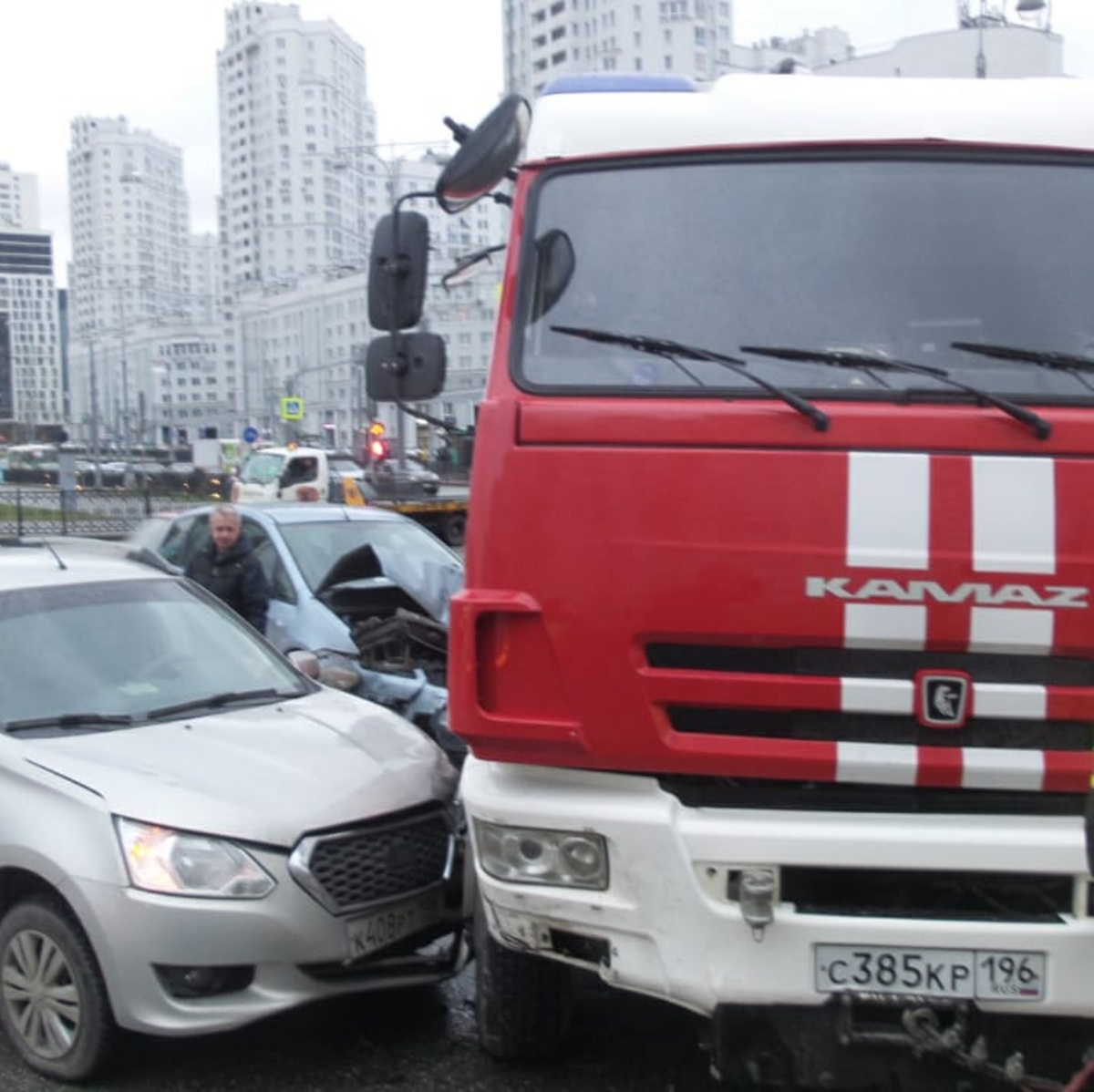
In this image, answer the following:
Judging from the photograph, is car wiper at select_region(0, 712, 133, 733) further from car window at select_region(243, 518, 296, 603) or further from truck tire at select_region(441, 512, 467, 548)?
truck tire at select_region(441, 512, 467, 548)

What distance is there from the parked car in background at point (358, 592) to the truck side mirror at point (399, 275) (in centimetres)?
160

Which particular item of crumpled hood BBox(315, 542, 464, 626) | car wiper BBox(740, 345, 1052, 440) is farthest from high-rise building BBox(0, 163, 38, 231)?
car wiper BBox(740, 345, 1052, 440)

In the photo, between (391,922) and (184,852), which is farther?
(391,922)

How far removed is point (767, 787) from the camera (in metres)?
3.51

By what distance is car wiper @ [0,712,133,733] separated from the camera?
4.79 m

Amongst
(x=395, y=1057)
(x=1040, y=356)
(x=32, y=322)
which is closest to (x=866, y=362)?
(x=1040, y=356)

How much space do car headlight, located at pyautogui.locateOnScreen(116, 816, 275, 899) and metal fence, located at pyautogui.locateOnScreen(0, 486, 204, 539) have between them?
24579 mm

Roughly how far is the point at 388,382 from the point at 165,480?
1554 inches

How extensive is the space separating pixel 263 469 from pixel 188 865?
25.4 metres

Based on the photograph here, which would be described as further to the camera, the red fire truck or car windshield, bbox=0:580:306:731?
car windshield, bbox=0:580:306:731

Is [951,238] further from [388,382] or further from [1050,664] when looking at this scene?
[388,382]

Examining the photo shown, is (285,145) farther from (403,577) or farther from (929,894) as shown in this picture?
(929,894)

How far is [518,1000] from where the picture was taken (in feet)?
14.1

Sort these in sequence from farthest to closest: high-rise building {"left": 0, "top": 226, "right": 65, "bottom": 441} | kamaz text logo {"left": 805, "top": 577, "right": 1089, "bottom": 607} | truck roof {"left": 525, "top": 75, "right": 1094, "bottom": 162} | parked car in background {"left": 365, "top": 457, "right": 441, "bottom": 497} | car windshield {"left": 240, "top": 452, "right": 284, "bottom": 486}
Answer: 1. high-rise building {"left": 0, "top": 226, "right": 65, "bottom": 441}
2. car windshield {"left": 240, "top": 452, "right": 284, "bottom": 486}
3. parked car in background {"left": 365, "top": 457, "right": 441, "bottom": 497}
4. truck roof {"left": 525, "top": 75, "right": 1094, "bottom": 162}
5. kamaz text logo {"left": 805, "top": 577, "right": 1089, "bottom": 607}
